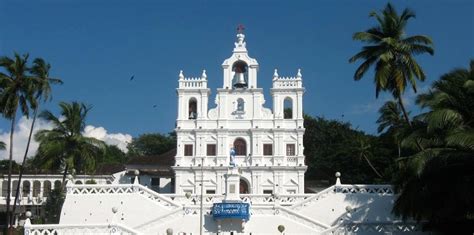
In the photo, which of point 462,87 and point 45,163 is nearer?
point 462,87

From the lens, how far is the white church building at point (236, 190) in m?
29.1

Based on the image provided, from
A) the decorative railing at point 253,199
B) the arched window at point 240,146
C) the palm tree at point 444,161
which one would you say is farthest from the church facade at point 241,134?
the palm tree at point 444,161

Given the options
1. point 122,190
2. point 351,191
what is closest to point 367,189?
point 351,191

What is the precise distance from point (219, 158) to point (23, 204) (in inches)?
1119

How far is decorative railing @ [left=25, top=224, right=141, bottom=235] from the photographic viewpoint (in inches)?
1073

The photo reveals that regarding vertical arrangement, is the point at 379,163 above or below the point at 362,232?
above

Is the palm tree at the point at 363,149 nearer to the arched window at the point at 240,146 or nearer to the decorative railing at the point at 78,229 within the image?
the arched window at the point at 240,146

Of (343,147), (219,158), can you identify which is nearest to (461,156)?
(219,158)

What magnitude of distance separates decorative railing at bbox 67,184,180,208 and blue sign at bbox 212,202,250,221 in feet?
13.8

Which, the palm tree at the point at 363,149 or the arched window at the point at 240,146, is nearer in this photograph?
the arched window at the point at 240,146

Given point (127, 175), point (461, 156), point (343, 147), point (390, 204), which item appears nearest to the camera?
point (461, 156)

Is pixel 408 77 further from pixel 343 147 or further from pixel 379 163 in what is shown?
pixel 343 147

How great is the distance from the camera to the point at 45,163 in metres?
43.2

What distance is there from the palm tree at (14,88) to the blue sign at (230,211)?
16960mm
